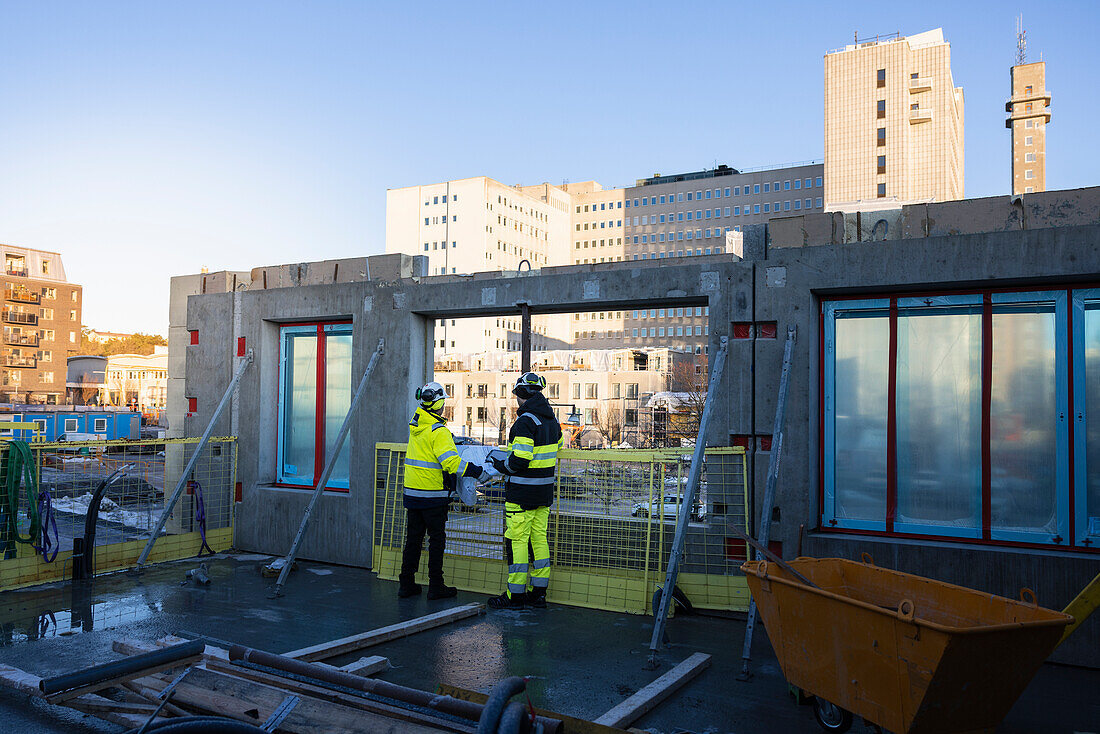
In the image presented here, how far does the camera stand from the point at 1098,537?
6.57 metres

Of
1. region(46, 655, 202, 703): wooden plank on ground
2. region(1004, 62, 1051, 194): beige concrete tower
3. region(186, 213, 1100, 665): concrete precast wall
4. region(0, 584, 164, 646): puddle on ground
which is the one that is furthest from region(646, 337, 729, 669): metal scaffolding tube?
region(1004, 62, 1051, 194): beige concrete tower

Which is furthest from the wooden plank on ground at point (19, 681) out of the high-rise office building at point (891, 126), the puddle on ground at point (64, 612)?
the high-rise office building at point (891, 126)

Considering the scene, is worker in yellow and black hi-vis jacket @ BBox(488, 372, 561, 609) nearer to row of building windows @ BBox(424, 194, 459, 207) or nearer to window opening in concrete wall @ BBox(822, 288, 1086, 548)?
window opening in concrete wall @ BBox(822, 288, 1086, 548)

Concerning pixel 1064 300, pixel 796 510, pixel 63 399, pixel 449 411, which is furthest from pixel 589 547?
pixel 63 399

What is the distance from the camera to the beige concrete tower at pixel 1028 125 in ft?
435

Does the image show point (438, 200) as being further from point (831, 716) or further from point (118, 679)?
point (831, 716)

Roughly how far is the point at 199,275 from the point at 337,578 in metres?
5.83

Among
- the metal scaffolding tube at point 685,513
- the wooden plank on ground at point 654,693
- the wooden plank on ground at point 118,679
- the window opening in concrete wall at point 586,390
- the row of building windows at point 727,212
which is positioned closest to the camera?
the wooden plank on ground at point 118,679

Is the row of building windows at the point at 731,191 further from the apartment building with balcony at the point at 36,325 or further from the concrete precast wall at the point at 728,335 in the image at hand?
the concrete precast wall at the point at 728,335

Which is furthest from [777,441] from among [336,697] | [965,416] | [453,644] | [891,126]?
[891,126]

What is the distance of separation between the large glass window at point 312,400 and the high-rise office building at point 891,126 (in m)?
75.4

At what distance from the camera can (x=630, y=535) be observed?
7965 millimetres

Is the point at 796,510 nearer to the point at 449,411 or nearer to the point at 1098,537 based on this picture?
the point at 1098,537

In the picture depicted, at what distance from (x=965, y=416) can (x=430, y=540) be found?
18.0 ft
